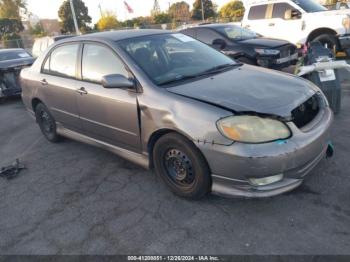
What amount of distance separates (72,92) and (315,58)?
3967 mm

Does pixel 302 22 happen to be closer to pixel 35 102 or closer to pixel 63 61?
pixel 63 61

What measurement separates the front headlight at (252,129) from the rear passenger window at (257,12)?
877 cm

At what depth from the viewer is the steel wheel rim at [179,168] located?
2.96 meters

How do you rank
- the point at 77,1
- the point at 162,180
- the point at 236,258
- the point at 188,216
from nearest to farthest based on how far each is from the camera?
the point at 236,258, the point at 188,216, the point at 162,180, the point at 77,1

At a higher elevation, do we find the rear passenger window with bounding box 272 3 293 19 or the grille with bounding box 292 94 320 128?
the rear passenger window with bounding box 272 3 293 19

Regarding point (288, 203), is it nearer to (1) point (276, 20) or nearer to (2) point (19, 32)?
(1) point (276, 20)

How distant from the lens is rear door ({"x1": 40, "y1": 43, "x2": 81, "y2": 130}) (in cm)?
406

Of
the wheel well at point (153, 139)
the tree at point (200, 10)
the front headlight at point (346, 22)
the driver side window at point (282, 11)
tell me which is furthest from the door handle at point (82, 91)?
the tree at point (200, 10)

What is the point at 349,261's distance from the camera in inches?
88.8

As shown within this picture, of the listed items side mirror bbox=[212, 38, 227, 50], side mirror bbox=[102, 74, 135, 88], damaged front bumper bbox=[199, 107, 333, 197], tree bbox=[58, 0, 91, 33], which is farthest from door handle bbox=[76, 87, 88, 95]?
tree bbox=[58, 0, 91, 33]

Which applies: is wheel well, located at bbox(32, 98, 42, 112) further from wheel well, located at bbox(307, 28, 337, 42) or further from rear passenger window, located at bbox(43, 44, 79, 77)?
wheel well, located at bbox(307, 28, 337, 42)

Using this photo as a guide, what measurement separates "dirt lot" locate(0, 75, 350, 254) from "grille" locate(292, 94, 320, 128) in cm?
71

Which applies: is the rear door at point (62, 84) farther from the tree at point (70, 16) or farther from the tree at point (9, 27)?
the tree at point (70, 16)

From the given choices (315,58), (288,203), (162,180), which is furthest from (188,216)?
(315,58)
